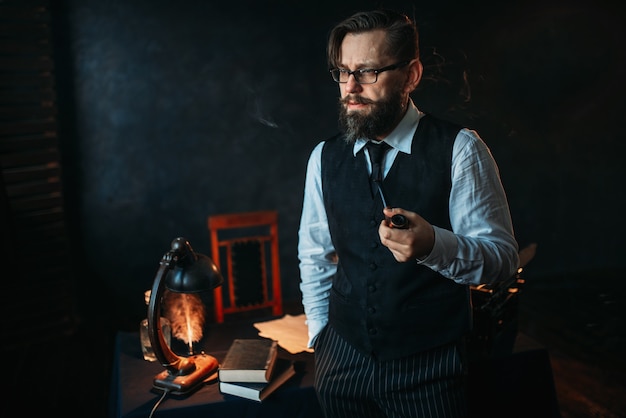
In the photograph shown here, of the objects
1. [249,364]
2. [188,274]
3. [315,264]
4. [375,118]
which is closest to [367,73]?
[375,118]

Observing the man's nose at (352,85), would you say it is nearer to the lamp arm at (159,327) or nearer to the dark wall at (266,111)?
the lamp arm at (159,327)

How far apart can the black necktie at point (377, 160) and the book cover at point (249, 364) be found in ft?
2.19

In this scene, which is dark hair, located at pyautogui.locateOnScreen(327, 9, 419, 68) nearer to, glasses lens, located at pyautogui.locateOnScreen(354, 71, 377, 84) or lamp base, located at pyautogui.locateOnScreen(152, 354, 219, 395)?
glasses lens, located at pyautogui.locateOnScreen(354, 71, 377, 84)

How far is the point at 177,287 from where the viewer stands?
1.70 meters

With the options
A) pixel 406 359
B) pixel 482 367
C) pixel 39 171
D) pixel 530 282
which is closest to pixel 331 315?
pixel 406 359

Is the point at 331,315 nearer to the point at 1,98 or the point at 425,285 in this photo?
the point at 425,285

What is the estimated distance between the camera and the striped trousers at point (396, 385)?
1.55 meters

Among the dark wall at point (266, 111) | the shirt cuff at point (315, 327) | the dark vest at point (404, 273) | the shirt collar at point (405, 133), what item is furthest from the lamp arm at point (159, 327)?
the dark wall at point (266, 111)

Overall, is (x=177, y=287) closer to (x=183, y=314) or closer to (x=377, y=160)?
(x=183, y=314)

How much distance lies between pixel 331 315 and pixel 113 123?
2751mm

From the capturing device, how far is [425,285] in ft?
5.23

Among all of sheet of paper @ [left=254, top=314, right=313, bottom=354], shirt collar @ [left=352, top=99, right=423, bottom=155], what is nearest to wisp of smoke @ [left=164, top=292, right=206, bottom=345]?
sheet of paper @ [left=254, top=314, right=313, bottom=354]

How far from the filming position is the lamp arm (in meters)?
1.71

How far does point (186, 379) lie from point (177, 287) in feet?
1.02
